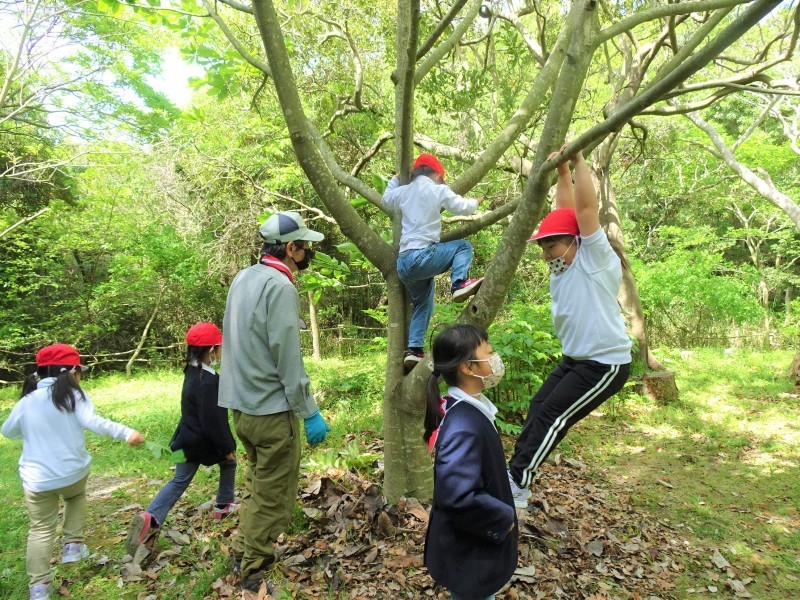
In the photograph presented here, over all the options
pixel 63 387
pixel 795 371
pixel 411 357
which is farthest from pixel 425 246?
pixel 795 371

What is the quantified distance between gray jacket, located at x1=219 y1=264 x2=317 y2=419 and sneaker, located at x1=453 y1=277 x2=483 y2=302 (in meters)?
1.16

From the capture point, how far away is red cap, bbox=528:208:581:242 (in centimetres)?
276

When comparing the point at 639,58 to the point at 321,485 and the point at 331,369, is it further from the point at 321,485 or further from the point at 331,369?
the point at 331,369

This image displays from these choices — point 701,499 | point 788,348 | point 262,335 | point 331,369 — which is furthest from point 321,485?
point 788,348

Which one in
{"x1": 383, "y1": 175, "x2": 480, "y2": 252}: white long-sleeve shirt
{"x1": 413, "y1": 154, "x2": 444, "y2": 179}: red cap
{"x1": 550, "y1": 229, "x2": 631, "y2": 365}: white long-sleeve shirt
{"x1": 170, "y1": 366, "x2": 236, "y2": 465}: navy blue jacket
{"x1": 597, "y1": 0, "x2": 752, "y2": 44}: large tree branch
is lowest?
{"x1": 170, "y1": 366, "x2": 236, "y2": 465}: navy blue jacket

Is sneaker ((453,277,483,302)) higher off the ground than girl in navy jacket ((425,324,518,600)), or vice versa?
sneaker ((453,277,483,302))

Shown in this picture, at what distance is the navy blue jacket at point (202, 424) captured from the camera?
364 centimetres

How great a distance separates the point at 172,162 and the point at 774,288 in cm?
2338

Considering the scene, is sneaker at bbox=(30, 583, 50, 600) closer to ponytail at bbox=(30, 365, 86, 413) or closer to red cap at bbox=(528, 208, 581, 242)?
ponytail at bbox=(30, 365, 86, 413)

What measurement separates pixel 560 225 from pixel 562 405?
3.37ft

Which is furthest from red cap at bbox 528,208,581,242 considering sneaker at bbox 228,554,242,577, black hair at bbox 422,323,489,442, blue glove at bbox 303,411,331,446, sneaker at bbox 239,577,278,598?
sneaker at bbox 228,554,242,577

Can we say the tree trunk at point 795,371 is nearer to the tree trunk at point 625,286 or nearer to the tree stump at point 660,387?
the tree trunk at point 625,286

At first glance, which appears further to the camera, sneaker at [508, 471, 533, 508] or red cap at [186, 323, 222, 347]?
red cap at [186, 323, 222, 347]

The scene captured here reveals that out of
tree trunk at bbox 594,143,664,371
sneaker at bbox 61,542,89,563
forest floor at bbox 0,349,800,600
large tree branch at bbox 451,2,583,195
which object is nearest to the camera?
forest floor at bbox 0,349,800,600
